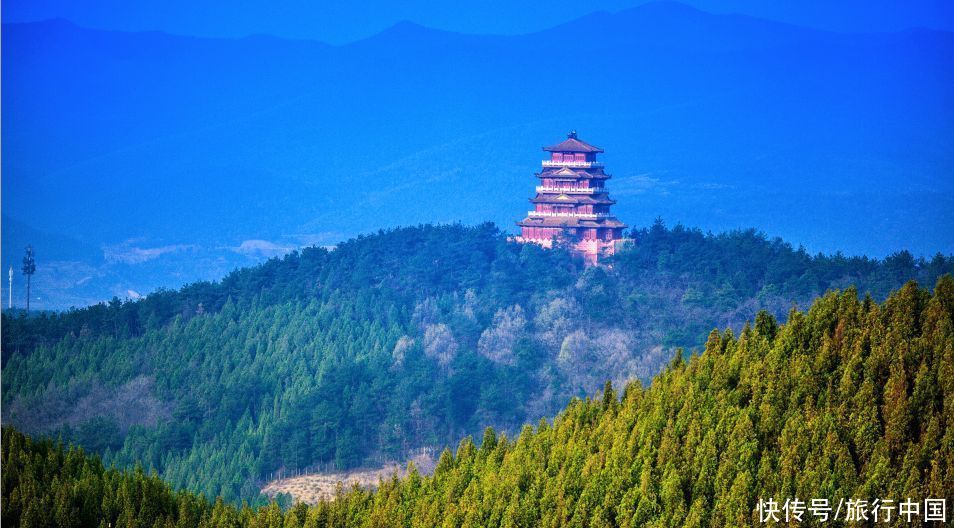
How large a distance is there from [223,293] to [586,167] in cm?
1587

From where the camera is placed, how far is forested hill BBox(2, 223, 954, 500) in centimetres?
5403

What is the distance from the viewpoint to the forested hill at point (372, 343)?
54.0 meters

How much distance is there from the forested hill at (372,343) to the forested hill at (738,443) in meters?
28.3

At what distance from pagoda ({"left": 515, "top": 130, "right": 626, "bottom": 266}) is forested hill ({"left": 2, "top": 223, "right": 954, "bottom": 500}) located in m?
1.19

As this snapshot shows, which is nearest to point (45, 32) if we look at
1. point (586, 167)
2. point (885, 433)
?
point (586, 167)

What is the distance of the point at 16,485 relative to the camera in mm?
24531

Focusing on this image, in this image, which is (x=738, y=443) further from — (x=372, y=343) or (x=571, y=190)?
(x=571, y=190)

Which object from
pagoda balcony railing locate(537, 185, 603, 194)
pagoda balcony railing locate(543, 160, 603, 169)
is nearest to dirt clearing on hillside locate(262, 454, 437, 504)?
pagoda balcony railing locate(537, 185, 603, 194)

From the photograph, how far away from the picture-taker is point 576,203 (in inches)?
2569

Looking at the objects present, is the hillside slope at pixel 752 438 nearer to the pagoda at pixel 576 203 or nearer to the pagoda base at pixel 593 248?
the pagoda at pixel 576 203

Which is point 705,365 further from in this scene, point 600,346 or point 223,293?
point 223,293

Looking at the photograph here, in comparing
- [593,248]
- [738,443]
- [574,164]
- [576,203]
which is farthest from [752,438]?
[593,248]

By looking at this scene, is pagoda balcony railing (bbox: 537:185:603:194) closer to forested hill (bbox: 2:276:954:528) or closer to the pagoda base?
the pagoda base

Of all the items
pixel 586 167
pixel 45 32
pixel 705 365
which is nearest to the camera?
pixel 705 365
